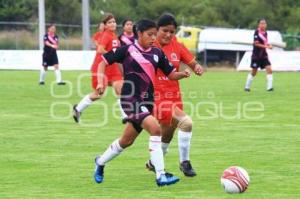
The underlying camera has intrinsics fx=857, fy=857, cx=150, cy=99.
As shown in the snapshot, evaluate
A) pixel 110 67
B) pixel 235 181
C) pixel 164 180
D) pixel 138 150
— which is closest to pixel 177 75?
pixel 164 180

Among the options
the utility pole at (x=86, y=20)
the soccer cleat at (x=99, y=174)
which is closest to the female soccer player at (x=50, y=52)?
the utility pole at (x=86, y=20)

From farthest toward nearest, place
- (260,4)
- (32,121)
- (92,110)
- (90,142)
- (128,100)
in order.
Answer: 1. (260,4)
2. (92,110)
3. (32,121)
4. (90,142)
5. (128,100)

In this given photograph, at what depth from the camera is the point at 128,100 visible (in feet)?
30.9

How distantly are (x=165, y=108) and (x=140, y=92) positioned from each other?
29.7 inches

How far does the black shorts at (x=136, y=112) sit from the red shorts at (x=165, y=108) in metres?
0.63

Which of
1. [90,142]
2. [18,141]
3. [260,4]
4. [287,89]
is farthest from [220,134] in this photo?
[260,4]

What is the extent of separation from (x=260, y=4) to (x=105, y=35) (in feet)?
156

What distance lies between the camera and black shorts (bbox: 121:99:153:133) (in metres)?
9.34

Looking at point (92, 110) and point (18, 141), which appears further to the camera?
point (92, 110)

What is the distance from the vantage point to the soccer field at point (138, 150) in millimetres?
9203

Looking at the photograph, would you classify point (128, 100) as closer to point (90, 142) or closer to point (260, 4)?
point (90, 142)

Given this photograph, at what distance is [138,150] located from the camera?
1252 centimetres

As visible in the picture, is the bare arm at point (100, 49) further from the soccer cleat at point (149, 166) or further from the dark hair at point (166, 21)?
the dark hair at point (166, 21)

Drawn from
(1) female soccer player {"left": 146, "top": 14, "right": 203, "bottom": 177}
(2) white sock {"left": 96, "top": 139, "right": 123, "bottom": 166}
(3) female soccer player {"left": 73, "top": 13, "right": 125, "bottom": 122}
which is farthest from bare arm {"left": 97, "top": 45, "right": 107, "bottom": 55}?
(2) white sock {"left": 96, "top": 139, "right": 123, "bottom": 166}
